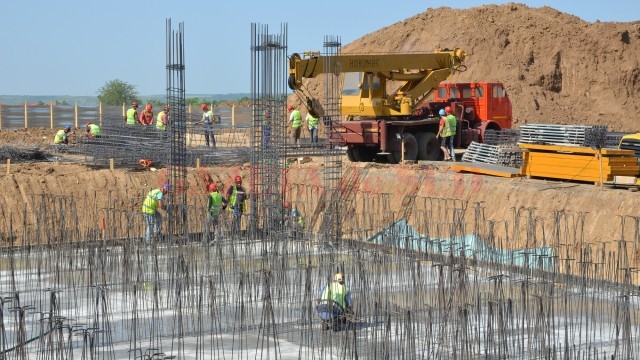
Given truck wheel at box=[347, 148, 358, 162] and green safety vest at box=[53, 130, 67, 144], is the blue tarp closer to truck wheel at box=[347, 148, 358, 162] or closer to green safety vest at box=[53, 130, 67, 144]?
truck wheel at box=[347, 148, 358, 162]

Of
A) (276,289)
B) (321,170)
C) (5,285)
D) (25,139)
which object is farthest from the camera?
(25,139)

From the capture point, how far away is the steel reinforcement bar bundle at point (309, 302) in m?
11.0

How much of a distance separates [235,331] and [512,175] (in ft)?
30.8

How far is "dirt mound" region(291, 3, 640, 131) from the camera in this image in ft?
126

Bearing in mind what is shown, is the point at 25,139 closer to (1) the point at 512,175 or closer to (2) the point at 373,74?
(2) the point at 373,74

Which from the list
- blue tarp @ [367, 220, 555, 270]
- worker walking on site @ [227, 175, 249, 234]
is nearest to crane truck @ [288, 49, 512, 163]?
worker walking on site @ [227, 175, 249, 234]

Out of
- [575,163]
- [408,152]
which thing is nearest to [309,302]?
[575,163]

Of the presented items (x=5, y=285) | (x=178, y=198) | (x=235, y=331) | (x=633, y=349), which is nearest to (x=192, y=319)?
(x=235, y=331)

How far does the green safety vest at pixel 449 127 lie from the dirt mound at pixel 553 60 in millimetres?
13968

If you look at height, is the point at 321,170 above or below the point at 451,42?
below

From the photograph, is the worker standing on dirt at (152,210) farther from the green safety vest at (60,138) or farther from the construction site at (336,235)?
the green safety vest at (60,138)

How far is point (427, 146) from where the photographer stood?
24.5 m

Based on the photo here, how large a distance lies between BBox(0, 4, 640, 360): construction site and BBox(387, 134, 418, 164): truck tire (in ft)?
0.13

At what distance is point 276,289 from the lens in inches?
563
